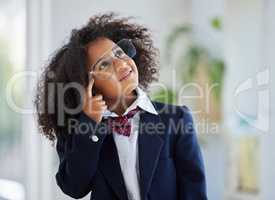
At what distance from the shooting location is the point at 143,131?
32.7 inches

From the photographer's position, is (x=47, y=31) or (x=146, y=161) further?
(x=47, y=31)

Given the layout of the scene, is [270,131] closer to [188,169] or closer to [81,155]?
[188,169]

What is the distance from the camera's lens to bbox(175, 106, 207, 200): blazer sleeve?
83cm

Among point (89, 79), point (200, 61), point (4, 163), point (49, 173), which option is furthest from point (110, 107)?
point (200, 61)

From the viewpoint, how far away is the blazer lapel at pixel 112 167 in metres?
0.80

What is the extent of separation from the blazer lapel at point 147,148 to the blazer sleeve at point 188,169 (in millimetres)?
49

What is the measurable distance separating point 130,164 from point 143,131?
71 millimetres

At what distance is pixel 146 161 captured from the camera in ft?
2.64

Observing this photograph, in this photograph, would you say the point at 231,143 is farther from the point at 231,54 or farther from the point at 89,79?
the point at 89,79

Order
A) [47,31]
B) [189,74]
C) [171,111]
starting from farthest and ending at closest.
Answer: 1. [189,74]
2. [47,31]
3. [171,111]

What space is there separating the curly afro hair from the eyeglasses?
0.06ft

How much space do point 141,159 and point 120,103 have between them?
116mm

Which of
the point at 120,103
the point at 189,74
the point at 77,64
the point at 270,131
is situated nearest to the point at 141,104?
the point at 120,103

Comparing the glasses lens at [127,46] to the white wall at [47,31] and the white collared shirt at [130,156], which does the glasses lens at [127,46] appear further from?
the white wall at [47,31]
